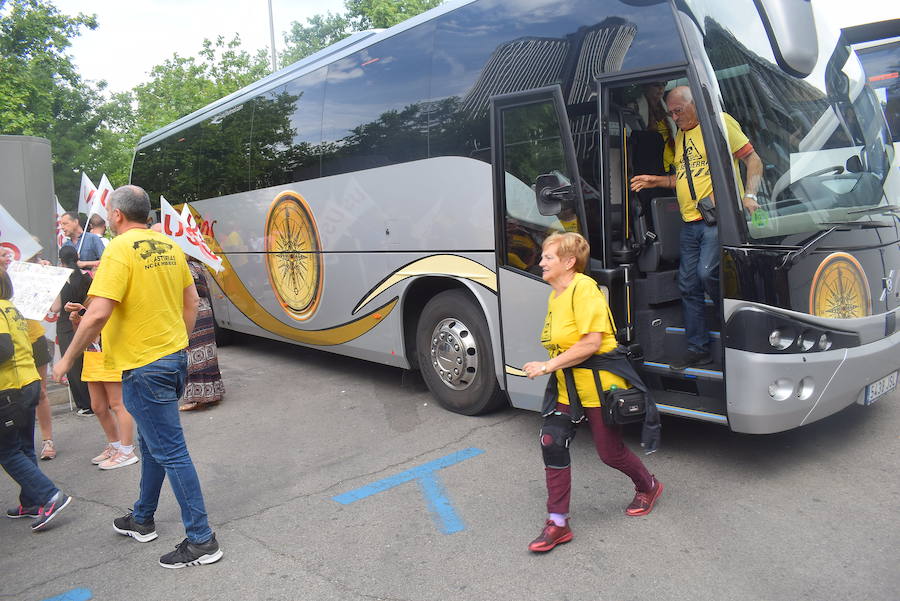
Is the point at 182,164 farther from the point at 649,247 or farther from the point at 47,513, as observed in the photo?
the point at 649,247

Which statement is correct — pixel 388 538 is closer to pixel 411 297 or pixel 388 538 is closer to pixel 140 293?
pixel 140 293

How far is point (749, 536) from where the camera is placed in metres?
3.71

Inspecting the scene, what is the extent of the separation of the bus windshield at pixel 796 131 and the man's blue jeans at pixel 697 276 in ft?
1.28

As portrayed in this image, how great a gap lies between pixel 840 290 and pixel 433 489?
281 cm

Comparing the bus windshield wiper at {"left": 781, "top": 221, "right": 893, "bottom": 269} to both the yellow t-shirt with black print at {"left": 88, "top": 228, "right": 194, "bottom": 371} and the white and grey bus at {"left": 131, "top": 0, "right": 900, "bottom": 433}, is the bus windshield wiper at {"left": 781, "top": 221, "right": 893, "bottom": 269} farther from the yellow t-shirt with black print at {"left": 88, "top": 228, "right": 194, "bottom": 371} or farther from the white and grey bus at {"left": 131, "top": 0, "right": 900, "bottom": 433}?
the yellow t-shirt with black print at {"left": 88, "top": 228, "right": 194, "bottom": 371}

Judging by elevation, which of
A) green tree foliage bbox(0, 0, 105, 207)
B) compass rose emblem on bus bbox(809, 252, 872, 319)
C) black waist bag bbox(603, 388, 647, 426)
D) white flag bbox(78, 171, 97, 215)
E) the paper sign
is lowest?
black waist bag bbox(603, 388, 647, 426)

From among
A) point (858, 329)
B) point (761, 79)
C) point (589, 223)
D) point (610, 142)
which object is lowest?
point (858, 329)

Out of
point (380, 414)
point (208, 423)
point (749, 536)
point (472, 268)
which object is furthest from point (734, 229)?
point (208, 423)

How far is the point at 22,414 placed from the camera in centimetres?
423

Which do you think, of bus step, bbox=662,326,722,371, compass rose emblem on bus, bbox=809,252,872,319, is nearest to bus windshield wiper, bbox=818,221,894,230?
compass rose emblem on bus, bbox=809,252,872,319

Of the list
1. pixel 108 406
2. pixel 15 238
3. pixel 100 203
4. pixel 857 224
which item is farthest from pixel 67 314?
pixel 857 224

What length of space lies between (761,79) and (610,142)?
1013 mm

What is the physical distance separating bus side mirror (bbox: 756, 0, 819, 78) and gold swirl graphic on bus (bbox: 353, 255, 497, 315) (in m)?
2.47

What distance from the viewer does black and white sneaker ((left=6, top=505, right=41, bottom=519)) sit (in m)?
4.60
